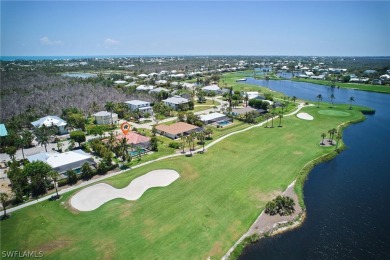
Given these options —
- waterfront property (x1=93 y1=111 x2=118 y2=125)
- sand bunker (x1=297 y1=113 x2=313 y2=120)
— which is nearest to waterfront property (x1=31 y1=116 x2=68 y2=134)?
waterfront property (x1=93 y1=111 x2=118 y2=125)

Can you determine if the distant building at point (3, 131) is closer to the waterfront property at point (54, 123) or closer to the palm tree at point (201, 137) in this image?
the waterfront property at point (54, 123)

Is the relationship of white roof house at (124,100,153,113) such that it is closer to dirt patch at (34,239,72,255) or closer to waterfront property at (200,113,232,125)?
waterfront property at (200,113,232,125)

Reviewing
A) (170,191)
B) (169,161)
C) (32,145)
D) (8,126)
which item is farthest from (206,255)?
(8,126)

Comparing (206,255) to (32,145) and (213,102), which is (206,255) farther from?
(213,102)

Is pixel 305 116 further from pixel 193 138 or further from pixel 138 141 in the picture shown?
pixel 138 141

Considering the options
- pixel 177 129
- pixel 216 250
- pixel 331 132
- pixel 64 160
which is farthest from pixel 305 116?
pixel 64 160
